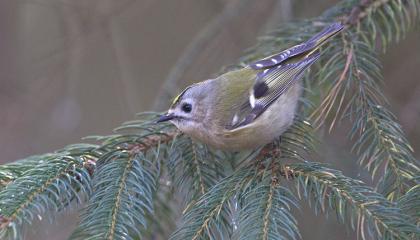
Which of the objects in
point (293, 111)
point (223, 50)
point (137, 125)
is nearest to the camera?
point (137, 125)

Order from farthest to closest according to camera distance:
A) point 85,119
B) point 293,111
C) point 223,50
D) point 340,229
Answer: point 85,119 < point 223,50 < point 340,229 < point 293,111

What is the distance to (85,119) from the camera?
3221mm

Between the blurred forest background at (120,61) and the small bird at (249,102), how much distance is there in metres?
0.30

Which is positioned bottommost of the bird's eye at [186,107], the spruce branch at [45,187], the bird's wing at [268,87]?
the spruce branch at [45,187]

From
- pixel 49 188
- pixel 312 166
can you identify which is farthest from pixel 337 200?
pixel 49 188

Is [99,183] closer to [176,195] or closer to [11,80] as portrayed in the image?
[176,195]

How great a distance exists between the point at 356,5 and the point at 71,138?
1736mm

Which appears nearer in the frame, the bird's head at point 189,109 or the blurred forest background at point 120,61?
the bird's head at point 189,109

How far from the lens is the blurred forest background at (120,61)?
215 cm

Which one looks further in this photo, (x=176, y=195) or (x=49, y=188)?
(x=176, y=195)

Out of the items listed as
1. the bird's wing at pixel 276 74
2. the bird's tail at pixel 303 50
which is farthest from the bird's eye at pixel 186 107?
the bird's tail at pixel 303 50

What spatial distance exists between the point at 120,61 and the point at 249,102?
96cm

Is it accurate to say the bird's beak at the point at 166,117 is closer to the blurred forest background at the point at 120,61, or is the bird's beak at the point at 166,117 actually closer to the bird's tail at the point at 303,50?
the bird's tail at the point at 303,50

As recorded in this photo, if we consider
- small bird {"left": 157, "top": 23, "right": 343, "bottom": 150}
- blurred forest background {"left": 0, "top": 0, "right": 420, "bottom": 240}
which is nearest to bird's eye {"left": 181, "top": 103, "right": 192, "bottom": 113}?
small bird {"left": 157, "top": 23, "right": 343, "bottom": 150}
